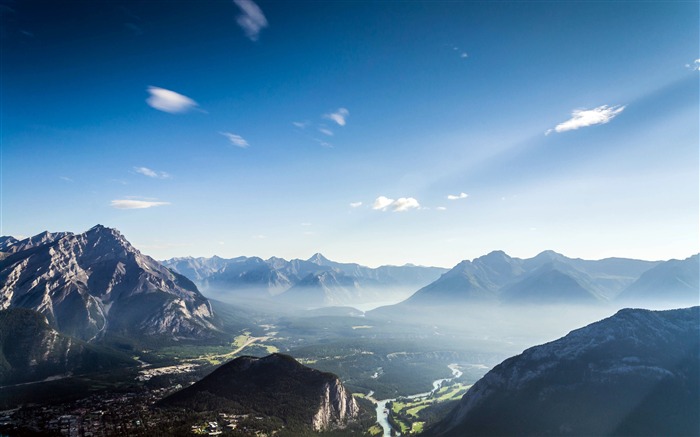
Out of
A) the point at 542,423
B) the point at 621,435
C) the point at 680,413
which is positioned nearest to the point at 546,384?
the point at 542,423

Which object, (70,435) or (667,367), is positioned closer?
(667,367)

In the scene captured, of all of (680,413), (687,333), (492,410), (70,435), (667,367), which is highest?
(687,333)

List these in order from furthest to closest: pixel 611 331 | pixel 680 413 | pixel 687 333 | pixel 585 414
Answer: pixel 611 331 < pixel 687 333 < pixel 585 414 < pixel 680 413

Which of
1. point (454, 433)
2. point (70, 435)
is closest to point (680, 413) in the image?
point (454, 433)

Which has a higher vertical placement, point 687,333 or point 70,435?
point 687,333

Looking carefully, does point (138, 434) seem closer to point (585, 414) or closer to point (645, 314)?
point (585, 414)

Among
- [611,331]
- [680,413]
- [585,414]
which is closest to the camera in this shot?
[680,413]
